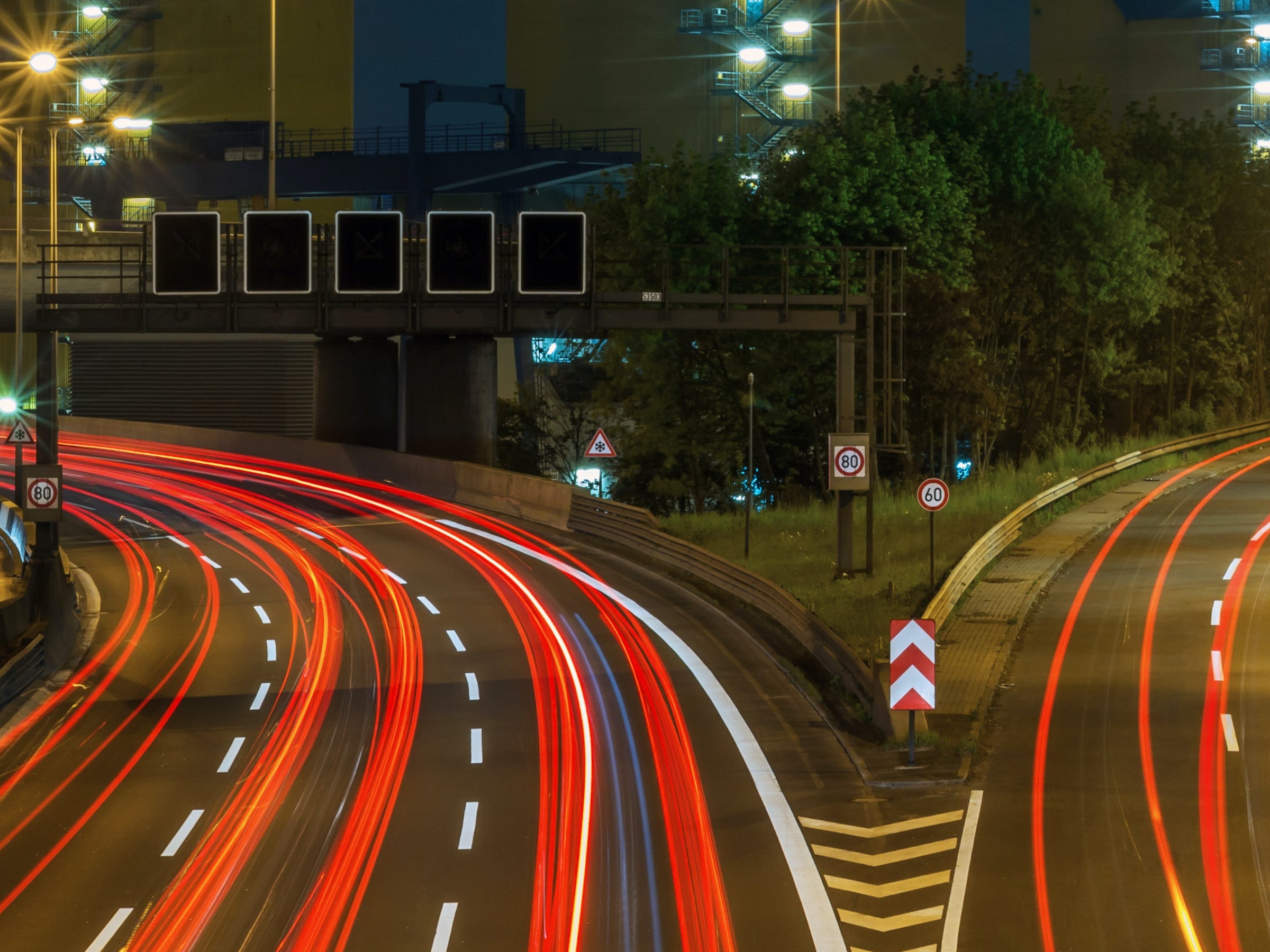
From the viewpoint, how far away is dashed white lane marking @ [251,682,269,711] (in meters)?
22.3

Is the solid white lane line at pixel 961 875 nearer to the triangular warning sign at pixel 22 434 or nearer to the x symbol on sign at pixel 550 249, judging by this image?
the x symbol on sign at pixel 550 249

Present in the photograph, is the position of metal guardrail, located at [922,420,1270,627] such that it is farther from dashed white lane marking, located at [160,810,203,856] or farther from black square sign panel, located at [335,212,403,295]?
black square sign panel, located at [335,212,403,295]

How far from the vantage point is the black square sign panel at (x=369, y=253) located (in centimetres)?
3209

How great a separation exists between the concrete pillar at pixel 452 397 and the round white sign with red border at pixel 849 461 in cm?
1680

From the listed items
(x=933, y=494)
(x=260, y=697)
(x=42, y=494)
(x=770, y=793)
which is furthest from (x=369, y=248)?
(x=770, y=793)

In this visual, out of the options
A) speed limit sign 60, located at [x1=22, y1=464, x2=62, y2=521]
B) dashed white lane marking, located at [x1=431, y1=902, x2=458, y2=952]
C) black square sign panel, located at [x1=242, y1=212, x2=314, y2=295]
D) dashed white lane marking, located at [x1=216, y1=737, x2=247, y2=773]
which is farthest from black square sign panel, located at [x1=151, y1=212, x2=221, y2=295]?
dashed white lane marking, located at [x1=431, y1=902, x2=458, y2=952]

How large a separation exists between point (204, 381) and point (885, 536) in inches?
1630

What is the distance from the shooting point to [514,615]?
28.6 metres

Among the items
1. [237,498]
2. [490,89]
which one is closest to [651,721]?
[237,498]

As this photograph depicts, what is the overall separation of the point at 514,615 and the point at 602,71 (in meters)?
49.7

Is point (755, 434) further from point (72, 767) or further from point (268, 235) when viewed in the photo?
point (72, 767)

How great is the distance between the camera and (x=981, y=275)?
5759 centimetres

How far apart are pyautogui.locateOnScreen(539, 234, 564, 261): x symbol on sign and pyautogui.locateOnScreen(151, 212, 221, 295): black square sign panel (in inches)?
260

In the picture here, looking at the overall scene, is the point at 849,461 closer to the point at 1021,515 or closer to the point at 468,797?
the point at 1021,515
